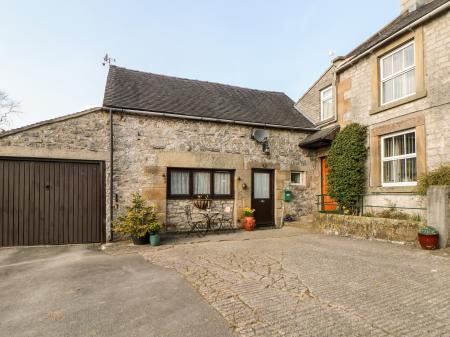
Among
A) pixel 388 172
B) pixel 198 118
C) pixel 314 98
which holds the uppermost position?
pixel 314 98

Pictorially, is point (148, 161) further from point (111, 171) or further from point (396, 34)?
point (396, 34)

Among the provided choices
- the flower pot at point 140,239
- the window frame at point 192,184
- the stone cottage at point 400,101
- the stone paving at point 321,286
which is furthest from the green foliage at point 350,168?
the flower pot at point 140,239

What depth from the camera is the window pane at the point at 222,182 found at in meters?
10.2

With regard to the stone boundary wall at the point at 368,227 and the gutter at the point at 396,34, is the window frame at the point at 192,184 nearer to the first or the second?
the stone boundary wall at the point at 368,227

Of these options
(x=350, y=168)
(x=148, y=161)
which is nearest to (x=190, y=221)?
(x=148, y=161)

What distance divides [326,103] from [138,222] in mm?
8620

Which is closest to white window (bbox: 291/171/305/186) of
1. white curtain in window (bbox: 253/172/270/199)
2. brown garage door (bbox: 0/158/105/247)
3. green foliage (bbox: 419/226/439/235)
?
white curtain in window (bbox: 253/172/270/199)

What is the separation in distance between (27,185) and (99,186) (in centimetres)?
187

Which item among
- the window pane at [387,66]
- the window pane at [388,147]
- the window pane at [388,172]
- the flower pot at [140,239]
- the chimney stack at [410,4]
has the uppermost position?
the chimney stack at [410,4]

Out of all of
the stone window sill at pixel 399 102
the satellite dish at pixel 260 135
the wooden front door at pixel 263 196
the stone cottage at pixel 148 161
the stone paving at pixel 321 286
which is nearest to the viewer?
the stone paving at pixel 321 286

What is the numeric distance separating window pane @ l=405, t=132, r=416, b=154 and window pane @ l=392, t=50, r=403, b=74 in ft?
6.60

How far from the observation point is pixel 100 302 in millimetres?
3852

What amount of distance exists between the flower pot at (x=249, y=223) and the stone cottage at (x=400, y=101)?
2.88 meters

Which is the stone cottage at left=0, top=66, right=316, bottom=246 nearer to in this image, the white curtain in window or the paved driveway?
the white curtain in window
